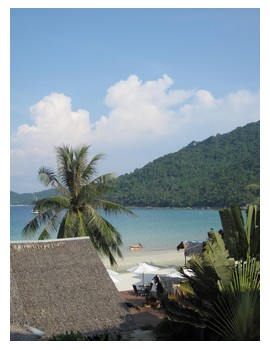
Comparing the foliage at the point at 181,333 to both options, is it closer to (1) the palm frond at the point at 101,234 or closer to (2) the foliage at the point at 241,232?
(2) the foliage at the point at 241,232

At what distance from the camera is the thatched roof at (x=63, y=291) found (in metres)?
7.17

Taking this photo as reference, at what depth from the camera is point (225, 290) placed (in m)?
4.94

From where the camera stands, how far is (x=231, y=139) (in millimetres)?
67688

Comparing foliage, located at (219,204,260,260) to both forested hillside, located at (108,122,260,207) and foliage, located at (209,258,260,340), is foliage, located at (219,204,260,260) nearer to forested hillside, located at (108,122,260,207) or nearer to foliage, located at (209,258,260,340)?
foliage, located at (209,258,260,340)

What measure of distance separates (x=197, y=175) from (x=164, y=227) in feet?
39.0

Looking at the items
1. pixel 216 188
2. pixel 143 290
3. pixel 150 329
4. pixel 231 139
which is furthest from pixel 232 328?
pixel 231 139

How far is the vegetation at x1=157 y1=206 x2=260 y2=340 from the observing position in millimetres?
4426

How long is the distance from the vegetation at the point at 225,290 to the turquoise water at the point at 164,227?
80.9ft

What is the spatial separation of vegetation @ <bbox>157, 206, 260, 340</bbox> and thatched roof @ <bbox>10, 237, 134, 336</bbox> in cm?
193

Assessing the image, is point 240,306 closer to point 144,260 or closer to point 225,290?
point 225,290

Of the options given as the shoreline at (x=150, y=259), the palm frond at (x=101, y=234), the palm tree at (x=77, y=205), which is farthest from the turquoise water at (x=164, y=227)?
the palm frond at (x=101, y=234)

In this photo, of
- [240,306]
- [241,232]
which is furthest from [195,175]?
[240,306]
